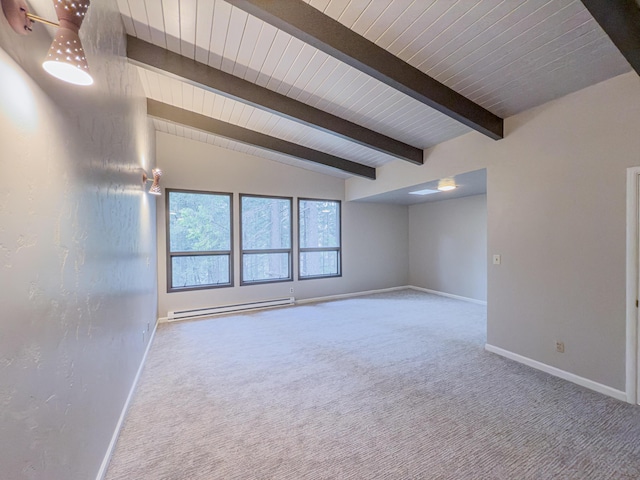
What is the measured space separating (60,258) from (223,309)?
4.12m

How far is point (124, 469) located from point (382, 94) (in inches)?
145

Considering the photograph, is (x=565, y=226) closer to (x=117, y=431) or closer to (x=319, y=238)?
(x=117, y=431)

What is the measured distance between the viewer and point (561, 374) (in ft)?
8.98

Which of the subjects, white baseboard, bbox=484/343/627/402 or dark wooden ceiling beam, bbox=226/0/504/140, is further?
white baseboard, bbox=484/343/627/402

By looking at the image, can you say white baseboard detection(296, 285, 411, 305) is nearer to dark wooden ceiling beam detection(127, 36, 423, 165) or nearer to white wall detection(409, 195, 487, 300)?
white wall detection(409, 195, 487, 300)

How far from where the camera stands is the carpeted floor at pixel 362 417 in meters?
1.70

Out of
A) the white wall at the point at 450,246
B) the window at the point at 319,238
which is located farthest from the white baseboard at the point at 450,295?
the window at the point at 319,238

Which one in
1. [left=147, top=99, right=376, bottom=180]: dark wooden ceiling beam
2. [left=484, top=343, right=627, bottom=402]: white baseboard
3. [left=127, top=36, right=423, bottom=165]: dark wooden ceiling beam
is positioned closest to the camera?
[left=484, top=343, right=627, bottom=402]: white baseboard

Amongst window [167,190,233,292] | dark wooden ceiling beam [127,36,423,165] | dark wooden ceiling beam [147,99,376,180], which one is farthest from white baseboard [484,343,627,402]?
window [167,190,233,292]

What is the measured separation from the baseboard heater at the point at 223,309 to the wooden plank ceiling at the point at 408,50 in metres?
3.34

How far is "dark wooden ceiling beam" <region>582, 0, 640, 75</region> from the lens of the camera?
5.32ft

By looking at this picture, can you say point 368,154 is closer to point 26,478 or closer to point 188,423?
point 188,423

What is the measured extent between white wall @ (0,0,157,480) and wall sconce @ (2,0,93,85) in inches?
2.0

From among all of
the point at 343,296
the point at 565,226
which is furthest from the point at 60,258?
the point at 343,296
